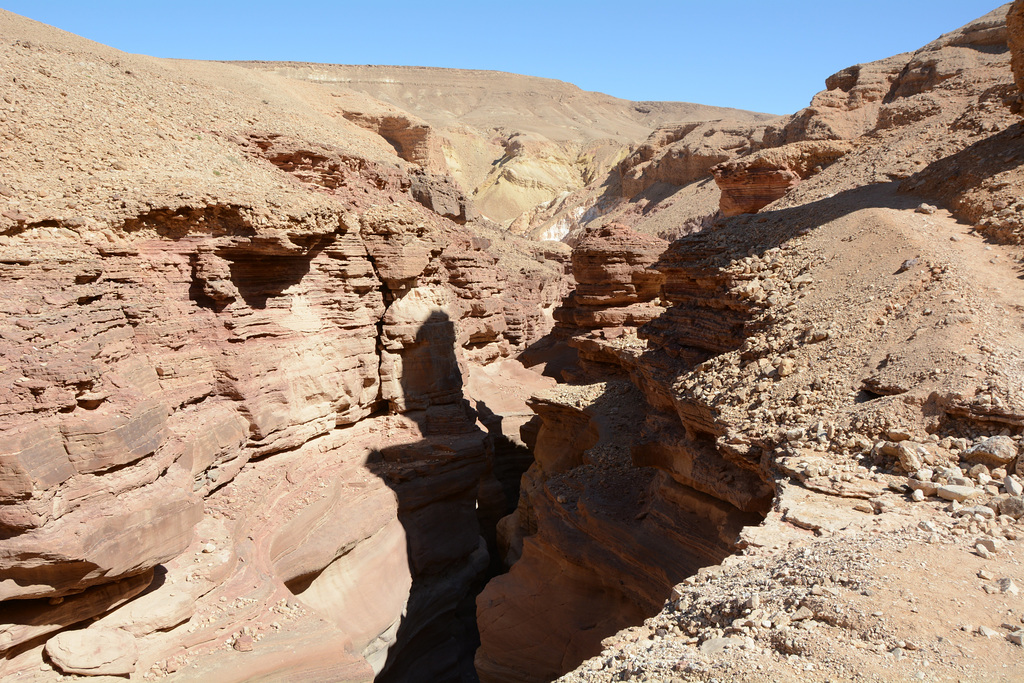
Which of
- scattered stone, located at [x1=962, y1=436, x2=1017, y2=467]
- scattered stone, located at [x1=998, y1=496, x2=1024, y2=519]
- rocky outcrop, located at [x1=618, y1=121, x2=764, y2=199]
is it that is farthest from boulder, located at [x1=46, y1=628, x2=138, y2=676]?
rocky outcrop, located at [x1=618, y1=121, x2=764, y2=199]

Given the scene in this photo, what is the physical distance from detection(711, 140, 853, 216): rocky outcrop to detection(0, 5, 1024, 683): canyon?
10.9 feet

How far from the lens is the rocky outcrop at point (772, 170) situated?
74.4ft

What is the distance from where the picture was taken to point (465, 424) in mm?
15727

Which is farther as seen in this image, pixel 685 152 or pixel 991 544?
pixel 685 152

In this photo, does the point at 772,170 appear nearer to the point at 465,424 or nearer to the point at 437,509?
the point at 465,424

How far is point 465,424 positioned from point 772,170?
50.9 feet

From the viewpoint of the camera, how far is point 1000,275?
28.8ft

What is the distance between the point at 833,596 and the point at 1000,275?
658 centimetres

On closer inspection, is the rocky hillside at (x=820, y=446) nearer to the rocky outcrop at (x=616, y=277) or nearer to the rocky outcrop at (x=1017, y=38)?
the rocky outcrop at (x=1017, y=38)

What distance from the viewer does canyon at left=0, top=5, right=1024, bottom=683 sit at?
5.59 metres

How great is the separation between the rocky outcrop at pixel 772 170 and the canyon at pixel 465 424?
3.31 m

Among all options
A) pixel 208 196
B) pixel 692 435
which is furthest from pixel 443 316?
pixel 692 435

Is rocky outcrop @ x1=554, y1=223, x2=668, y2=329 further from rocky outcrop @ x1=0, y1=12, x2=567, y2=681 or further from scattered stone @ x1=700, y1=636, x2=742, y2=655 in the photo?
scattered stone @ x1=700, y1=636, x2=742, y2=655

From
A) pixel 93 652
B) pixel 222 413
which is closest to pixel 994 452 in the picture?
pixel 93 652
